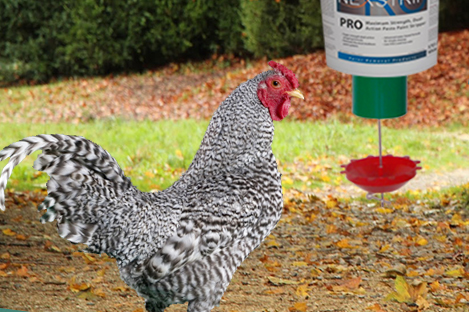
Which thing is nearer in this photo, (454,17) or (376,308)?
(376,308)

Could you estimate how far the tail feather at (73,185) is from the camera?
2562 mm

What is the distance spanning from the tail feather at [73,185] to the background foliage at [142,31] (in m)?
3.27

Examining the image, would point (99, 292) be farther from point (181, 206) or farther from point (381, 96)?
point (381, 96)

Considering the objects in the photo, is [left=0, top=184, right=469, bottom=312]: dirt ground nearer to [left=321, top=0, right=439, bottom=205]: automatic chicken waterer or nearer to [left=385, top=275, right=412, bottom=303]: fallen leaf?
[left=385, top=275, right=412, bottom=303]: fallen leaf

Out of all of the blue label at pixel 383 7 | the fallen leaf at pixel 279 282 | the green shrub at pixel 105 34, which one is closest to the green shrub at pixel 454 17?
the green shrub at pixel 105 34

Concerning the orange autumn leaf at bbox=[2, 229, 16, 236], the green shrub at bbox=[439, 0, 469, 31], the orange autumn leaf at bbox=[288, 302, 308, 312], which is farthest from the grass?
the green shrub at bbox=[439, 0, 469, 31]

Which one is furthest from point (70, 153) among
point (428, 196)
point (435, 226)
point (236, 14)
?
point (236, 14)

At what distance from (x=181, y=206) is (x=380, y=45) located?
4.10 feet

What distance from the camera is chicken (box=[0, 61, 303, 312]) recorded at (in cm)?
258

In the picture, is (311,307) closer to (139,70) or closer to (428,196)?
(428,196)

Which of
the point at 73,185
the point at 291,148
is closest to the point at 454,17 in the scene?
the point at 291,148

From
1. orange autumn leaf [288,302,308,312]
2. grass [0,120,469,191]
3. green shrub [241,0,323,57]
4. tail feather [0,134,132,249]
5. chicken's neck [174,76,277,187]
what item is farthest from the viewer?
green shrub [241,0,323,57]

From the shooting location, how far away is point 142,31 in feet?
19.6

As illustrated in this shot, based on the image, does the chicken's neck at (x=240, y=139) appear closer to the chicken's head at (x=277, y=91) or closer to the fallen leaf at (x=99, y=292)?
the chicken's head at (x=277, y=91)
